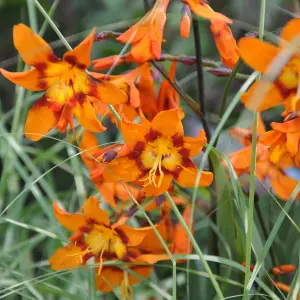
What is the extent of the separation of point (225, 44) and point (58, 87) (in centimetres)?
17

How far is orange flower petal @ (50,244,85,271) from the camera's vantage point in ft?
2.70

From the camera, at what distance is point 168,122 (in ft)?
2.37

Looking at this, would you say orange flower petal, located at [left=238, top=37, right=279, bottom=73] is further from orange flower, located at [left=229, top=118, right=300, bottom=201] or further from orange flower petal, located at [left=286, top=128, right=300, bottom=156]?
orange flower, located at [left=229, top=118, right=300, bottom=201]

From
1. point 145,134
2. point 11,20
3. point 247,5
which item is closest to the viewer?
point 145,134

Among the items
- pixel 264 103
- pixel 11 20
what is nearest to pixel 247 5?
pixel 11 20

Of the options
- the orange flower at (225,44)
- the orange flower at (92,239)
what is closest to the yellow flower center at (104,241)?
the orange flower at (92,239)

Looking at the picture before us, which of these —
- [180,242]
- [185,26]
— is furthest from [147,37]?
[180,242]

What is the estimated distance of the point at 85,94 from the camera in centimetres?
74

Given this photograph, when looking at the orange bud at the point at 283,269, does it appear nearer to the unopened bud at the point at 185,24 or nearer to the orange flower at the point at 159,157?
the orange flower at the point at 159,157

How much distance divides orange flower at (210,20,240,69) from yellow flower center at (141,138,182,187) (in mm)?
A: 98

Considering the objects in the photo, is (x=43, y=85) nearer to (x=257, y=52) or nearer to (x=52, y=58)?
(x=52, y=58)

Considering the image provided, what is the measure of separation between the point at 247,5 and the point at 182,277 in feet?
2.61

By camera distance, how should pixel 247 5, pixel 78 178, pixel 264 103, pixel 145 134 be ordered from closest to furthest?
1. pixel 264 103
2. pixel 145 134
3. pixel 78 178
4. pixel 247 5

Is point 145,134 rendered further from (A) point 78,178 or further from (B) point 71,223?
(A) point 78,178
